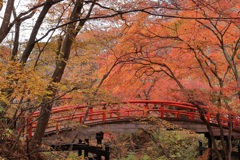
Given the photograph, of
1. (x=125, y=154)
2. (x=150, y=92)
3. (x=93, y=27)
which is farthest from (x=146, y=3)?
(x=125, y=154)

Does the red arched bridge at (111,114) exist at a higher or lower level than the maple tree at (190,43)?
lower

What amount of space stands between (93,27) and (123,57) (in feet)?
6.72

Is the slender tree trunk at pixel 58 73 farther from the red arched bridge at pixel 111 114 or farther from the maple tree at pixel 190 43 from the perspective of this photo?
the maple tree at pixel 190 43

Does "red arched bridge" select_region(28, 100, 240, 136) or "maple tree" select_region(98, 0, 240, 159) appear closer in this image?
"red arched bridge" select_region(28, 100, 240, 136)

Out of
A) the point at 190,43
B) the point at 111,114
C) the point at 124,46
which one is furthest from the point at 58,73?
the point at 190,43

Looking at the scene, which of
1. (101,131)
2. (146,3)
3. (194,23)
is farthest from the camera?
(101,131)

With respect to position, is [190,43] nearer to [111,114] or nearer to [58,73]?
[111,114]

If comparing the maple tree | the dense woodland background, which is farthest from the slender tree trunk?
the maple tree

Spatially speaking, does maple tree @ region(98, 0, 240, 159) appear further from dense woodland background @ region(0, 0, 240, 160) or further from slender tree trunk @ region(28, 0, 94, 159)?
slender tree trunk @ region(28, 0, 94, 159)

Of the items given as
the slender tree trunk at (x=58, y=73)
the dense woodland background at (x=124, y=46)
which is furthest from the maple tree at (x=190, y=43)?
the slender tree trunk at (x=58, y=73)

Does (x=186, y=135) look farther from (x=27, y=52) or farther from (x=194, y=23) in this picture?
(x=27, y=52)

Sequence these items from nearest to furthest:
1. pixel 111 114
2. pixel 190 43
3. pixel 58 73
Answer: pixel 58 73, pixel 190 43, pixel 111 114

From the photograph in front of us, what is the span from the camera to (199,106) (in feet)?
33.9

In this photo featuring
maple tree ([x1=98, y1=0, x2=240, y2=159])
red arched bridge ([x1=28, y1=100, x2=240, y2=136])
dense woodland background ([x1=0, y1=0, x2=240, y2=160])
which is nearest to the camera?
dense woodland background ([x1=0, y1=0, x2=240, y2=160])
